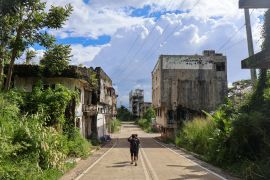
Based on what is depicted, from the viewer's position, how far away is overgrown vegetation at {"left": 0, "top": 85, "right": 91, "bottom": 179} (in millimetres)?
14797

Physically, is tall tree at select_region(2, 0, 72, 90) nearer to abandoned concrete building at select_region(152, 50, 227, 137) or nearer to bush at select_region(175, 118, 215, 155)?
bush at select_region(175, 118, 215, 155)

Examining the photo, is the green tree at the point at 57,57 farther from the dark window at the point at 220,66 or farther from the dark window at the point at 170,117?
the dark window at the point at 220,66

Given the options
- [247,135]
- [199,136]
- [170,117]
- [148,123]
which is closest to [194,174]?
[247,135]

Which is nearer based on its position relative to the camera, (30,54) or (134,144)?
(134,144)

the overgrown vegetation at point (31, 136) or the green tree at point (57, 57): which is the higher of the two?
the green tree at point (57, 57)

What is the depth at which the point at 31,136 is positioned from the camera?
17.6m

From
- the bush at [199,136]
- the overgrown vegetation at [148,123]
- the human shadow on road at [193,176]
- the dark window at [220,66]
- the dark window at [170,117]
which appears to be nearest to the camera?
the human shadow on road at [193,176]

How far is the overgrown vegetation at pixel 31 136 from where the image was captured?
48.5 feet

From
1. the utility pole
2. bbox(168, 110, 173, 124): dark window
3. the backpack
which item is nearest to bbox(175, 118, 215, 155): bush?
the utility pole

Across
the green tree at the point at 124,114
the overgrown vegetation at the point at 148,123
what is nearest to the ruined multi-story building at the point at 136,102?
the green tree at the point at 124,114

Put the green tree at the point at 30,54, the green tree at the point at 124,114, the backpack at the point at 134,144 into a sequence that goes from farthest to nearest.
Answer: the green tree at the point at 124,114 < the green tree at the point at 30,54 < the backpack at the point at 134,144

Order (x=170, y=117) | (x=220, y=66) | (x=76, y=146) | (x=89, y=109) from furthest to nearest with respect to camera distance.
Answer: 1. (x=220, y=66)
2. (x=170, y=117)
3. (x=89, y=109)
4. (x=76, y=146)

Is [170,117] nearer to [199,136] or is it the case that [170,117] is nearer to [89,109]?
[89,109]

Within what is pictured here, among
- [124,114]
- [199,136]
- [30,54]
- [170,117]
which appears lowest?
[199,136]
